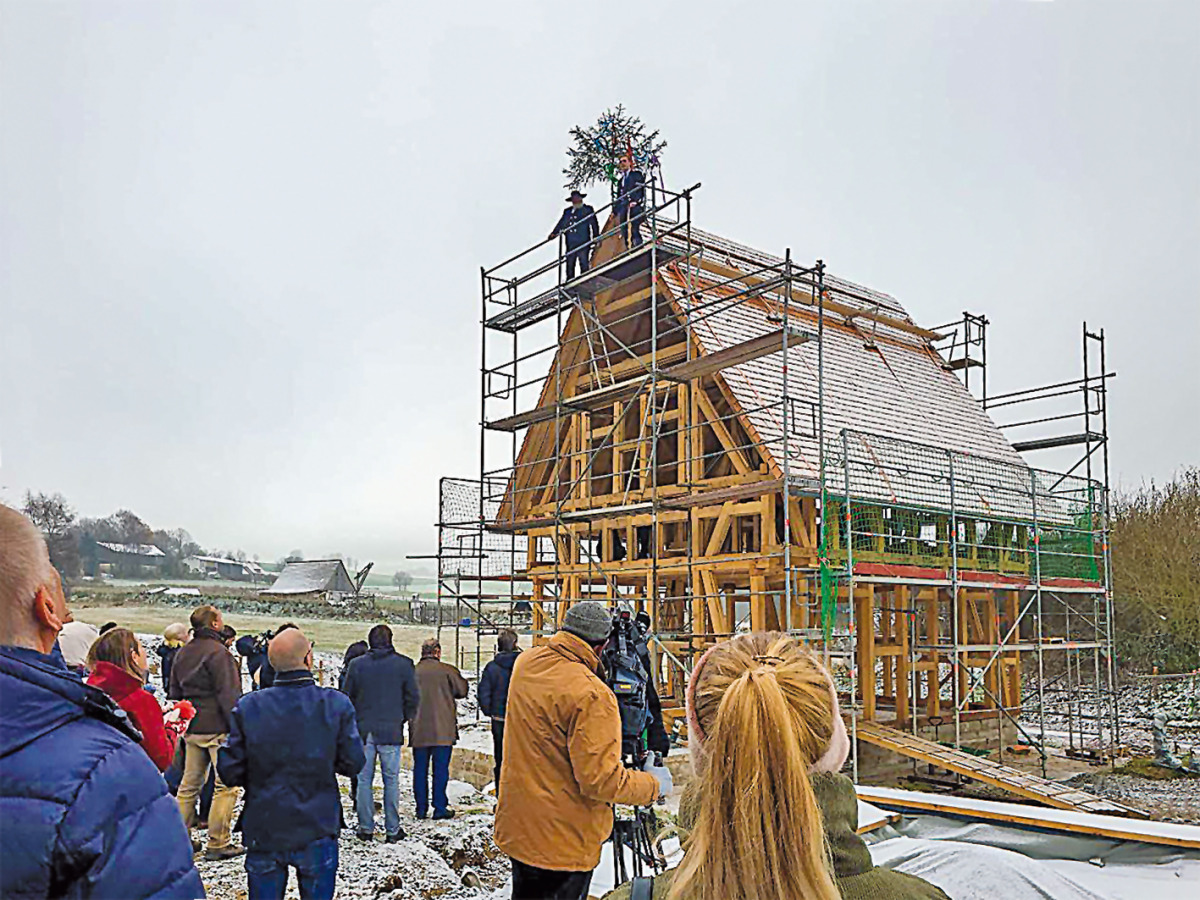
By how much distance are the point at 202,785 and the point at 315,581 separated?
12824mm

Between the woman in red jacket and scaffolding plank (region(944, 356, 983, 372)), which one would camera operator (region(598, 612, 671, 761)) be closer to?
the woman in red jacket

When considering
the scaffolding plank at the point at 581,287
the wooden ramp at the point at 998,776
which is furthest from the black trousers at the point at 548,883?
the scaffolding plank at the point at 581,287

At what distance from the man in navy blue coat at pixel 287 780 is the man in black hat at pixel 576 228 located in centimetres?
1012

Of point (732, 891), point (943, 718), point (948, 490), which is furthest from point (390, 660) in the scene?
point (943, 718)

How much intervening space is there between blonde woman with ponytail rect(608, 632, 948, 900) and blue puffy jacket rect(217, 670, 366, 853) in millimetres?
2689

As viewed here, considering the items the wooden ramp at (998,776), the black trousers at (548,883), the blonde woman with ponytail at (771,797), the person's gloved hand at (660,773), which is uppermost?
the blonde woman with ponytail at (771,797)

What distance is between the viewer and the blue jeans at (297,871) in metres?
4.37

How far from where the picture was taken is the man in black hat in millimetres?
13945

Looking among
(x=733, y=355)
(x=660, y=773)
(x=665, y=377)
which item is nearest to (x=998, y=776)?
(x=733, y=355)

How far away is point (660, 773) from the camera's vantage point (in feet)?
15.6

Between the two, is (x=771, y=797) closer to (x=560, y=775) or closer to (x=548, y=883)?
(x=560, y=775)

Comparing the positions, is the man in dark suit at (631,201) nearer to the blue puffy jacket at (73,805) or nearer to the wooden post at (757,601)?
the wooden post at (757,601)

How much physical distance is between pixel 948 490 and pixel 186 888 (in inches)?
493

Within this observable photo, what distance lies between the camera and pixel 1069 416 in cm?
1642
